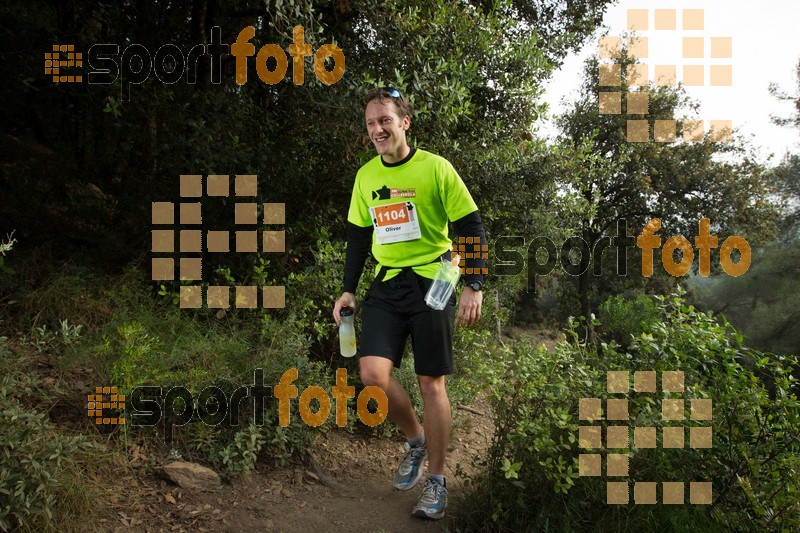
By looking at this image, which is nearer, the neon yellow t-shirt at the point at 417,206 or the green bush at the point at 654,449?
the green bush at the point at 654,449

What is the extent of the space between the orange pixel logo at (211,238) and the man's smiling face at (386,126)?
2.31 meters

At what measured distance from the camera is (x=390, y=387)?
4.00 meters

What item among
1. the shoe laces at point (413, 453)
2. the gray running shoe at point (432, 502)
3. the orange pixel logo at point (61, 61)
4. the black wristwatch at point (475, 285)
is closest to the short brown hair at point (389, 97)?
the black wristwatch at point (475, 285)

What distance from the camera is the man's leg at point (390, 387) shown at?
151 inches

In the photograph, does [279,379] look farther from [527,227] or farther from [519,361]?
[527,227]

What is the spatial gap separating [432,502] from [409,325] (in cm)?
111

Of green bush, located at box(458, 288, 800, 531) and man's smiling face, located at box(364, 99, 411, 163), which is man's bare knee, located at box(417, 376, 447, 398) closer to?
green bush, located at box(458, 288, 800, 531)

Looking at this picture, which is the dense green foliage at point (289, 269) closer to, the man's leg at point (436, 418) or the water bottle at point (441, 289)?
the man's leg at point (436, 418)

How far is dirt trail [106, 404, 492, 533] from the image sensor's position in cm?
380

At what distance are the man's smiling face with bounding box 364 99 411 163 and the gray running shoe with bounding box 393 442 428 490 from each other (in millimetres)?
2003

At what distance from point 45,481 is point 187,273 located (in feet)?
9.33

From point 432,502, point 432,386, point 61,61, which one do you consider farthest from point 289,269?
point 61,61

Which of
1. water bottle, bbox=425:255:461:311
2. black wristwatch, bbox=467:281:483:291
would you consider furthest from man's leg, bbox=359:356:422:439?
black wristwatch, bbox=467:281:483:291

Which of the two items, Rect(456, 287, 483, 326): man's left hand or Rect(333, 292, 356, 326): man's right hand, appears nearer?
Rect(456, 287, 483, 326): man's left hand
